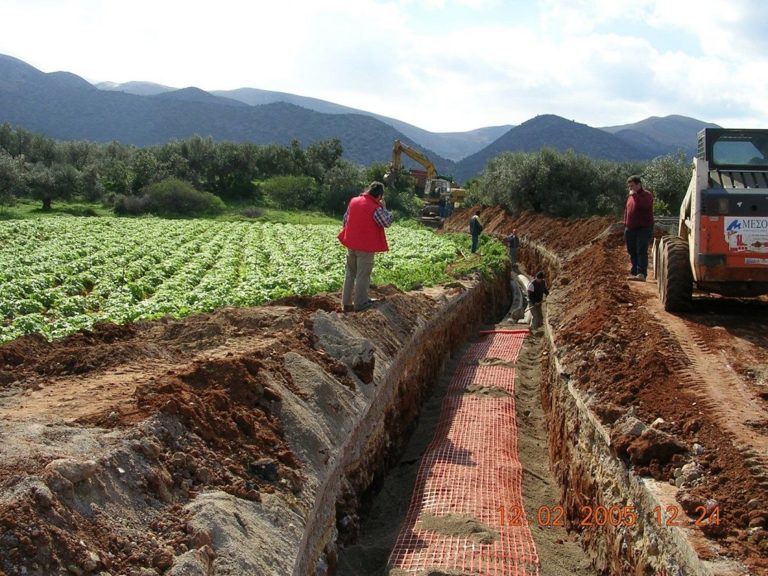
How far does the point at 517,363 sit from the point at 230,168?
44517mm

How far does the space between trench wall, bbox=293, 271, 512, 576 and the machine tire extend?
3.93m

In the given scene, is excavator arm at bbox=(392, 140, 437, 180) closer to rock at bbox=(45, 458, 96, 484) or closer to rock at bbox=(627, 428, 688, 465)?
rock at bbox=(627, 428, 688, 465)

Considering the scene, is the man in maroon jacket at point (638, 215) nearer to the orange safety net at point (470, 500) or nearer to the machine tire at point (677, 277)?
the machine tire at point (677, 277)

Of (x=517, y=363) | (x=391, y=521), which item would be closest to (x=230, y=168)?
(x=517, y=363)

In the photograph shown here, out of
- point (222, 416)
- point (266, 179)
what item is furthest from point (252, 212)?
point (222, 416)

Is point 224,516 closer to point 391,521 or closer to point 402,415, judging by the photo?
point 391,521

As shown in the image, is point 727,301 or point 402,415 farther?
point 727,301

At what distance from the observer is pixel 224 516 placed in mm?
4320

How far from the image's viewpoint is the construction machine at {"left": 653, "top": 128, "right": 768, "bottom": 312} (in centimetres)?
890

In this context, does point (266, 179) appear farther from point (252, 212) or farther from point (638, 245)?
point (638, 245)

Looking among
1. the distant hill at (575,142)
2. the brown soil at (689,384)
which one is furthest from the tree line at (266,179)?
the distant hill at (575,142)

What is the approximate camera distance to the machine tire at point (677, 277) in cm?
994

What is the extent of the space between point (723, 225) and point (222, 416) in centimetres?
705
